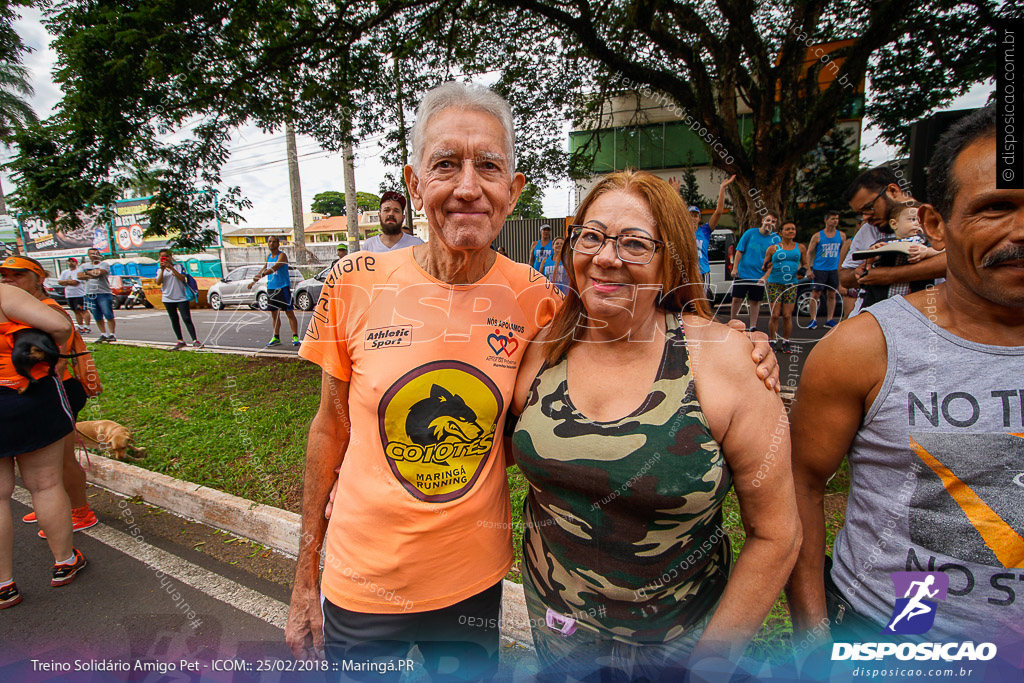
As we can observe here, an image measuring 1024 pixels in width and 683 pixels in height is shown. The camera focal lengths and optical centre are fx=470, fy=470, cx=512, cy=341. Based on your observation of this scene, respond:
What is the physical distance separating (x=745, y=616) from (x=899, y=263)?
1853mm

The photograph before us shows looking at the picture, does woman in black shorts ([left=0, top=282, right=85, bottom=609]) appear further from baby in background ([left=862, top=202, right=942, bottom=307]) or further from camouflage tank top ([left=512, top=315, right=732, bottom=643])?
baby in background ([left=862, top=202, right=942, bottom=307])

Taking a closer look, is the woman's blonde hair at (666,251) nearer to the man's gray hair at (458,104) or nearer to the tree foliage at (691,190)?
the man's gray hair at (458,104)

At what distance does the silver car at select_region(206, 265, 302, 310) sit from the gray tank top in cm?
1661

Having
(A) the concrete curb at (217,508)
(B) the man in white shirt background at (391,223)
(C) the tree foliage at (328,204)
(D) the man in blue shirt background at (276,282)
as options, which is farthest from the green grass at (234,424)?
(C) the tree foliage at (328,204)

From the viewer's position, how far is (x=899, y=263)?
2.17 meters

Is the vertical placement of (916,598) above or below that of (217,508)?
above

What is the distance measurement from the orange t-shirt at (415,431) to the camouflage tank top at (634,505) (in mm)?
198

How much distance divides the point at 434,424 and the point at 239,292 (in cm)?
1910

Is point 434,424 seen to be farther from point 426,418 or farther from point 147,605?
point 147,605

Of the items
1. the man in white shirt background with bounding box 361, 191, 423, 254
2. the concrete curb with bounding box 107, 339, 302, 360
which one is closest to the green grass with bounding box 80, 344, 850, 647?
the concrete curb with bounding box 107, 339, 302, 360

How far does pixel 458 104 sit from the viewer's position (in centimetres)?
141

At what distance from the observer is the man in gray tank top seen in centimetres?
110

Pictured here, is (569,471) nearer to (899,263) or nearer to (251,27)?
(899,263)

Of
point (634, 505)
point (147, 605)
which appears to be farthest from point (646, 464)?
point (147, 605)
